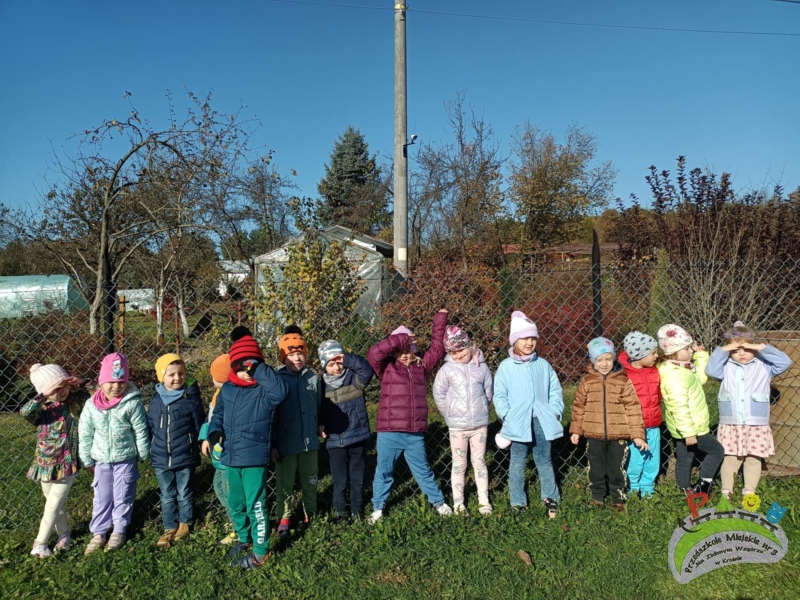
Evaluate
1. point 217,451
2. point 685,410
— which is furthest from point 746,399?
point 217,451

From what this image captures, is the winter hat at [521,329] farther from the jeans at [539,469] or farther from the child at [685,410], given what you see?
the child at [685,410]

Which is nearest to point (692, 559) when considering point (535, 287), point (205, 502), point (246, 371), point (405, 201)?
point (246, 371)

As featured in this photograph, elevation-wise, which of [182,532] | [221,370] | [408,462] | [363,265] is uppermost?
[363,265]

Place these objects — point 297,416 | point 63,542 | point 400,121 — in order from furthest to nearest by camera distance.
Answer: point 400,121 → point 297,416 → point 63,542

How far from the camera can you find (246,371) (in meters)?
3.33

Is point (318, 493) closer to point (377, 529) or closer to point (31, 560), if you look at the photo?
point (377, 529)

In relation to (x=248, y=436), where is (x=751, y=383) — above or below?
above

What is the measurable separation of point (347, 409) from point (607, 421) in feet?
5.63

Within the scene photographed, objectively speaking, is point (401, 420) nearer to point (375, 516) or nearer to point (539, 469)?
point (375, 516)

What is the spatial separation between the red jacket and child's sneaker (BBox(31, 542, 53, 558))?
3.74m

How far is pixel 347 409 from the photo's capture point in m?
3.80

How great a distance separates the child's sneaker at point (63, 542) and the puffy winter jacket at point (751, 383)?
14.2 ft

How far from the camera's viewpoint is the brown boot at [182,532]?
11.7 feet

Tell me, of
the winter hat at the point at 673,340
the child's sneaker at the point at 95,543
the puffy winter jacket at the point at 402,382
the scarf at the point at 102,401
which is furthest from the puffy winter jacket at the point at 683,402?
the child's sneaker at the point at 95,543
